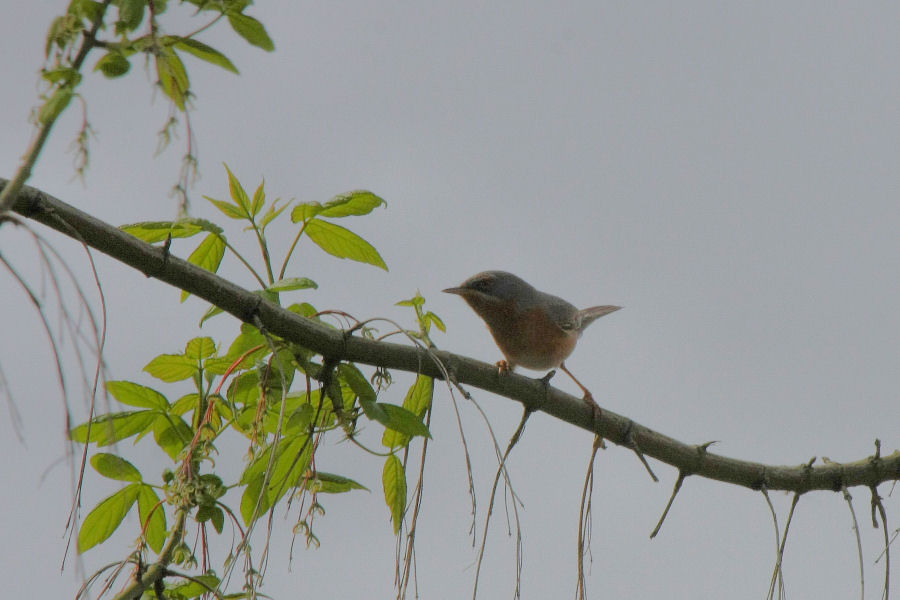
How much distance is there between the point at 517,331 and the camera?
24.0ft

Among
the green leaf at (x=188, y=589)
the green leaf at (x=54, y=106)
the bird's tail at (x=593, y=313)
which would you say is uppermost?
the bird's tail at (x=593, y=313)

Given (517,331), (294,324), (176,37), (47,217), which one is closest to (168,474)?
(294,324)

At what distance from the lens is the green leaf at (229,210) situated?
12.6 ft

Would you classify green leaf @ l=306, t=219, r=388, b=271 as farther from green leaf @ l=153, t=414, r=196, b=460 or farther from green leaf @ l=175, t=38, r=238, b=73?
green leaf @ l=175, t=38, r=238, b=73

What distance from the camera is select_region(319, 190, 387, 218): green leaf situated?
381 centimetres

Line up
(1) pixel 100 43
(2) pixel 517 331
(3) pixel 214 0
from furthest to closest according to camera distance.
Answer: (2) pixel 517 331 → (3) pixel 214 0 → (1) pixel 100 43

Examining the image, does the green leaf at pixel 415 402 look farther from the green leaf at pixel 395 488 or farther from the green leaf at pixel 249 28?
the green leaf at pixel 249 28

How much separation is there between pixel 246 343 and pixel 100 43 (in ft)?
5.35

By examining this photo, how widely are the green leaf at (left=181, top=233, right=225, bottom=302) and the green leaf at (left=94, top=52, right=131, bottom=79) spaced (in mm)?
1589

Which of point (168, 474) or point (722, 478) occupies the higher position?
point (722, 478)

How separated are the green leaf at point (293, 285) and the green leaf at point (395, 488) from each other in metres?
0.90

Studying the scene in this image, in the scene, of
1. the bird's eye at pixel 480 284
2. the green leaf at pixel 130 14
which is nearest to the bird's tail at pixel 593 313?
the bird's eye at pixel 480 284

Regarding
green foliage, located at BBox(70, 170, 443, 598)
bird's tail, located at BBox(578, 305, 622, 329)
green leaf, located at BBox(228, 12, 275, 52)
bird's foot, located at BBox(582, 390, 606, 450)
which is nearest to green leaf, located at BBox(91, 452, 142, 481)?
green foliage, located at BBox(70, 170, 443, 598)

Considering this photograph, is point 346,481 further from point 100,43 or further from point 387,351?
point 100,43
